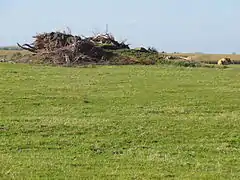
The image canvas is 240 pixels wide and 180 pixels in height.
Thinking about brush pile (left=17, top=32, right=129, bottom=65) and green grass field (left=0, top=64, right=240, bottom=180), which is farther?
brush pile (left=17, top=32, right=129, bottom=65)

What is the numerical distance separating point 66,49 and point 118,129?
26.4 m

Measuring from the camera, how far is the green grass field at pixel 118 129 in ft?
33.1

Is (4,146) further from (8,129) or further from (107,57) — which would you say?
(107,57)

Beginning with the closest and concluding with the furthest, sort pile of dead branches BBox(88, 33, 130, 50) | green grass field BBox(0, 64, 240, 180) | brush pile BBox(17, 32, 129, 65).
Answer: green grass field BBox(0, 64, 240, 180)
brush pile BBox(17, 32, 129, 65)
pile of dead branches BBox(88, 33, 130, 50)

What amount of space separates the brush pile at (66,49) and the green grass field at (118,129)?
1424 centimetres

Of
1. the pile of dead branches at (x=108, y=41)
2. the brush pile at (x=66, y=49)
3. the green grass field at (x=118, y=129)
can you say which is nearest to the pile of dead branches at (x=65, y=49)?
the brush pile at (x=66, y=49)

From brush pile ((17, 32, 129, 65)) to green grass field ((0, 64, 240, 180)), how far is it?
46.7 feet

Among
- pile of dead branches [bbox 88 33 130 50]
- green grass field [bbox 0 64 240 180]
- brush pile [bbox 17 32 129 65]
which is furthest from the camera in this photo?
pile of dead branches [bbox 88 33 130 50]

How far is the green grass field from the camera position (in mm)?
10098

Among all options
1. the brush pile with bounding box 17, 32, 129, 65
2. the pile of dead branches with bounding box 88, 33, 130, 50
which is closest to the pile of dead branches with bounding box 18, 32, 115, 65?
the brush pile with bounding box 17, 32, 129, 65

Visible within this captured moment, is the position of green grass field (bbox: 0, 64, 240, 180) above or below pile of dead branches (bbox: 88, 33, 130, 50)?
below

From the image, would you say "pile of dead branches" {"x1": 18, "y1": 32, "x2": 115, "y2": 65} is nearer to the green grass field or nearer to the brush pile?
the brush pile

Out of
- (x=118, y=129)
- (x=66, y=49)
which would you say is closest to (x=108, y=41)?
(x=66, y=49)

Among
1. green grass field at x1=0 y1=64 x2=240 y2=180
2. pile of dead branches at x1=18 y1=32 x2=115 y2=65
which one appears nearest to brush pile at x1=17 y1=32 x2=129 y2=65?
pile of dead branches at x1=18 y1=32 x2=115 y2=65
